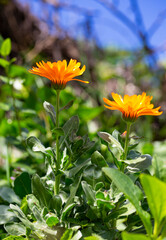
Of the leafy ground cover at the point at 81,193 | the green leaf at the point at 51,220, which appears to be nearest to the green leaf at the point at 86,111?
the leafy ground cover at the point at 81,193

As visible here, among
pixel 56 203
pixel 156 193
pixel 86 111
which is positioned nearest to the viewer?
pixel 156 193

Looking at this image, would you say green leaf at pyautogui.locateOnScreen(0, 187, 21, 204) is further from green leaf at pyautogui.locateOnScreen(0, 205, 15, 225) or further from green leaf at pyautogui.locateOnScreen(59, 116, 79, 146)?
green leaf at pyautogui.locateOnScreen(59, 116, 79, 146)

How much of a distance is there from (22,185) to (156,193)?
0.82 ft

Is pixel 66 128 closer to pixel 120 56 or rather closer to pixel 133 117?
pixel 133 117

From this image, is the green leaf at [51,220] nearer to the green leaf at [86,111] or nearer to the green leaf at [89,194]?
the green leaf at [89,194]

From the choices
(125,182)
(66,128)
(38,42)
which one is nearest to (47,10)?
(38,42)

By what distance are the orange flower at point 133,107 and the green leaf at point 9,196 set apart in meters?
0.24

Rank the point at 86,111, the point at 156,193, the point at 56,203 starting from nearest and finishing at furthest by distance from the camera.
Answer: the point at 156,193 < the point at 56,203 < the point at 86,111

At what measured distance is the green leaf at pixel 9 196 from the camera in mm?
416

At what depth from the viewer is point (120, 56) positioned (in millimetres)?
2920

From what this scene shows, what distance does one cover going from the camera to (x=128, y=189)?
0.87ft

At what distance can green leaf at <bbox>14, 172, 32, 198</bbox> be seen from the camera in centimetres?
41

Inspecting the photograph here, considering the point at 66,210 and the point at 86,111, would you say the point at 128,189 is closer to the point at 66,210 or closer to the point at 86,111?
the point at 66,210

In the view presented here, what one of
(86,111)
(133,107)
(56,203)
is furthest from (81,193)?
(86,111)
